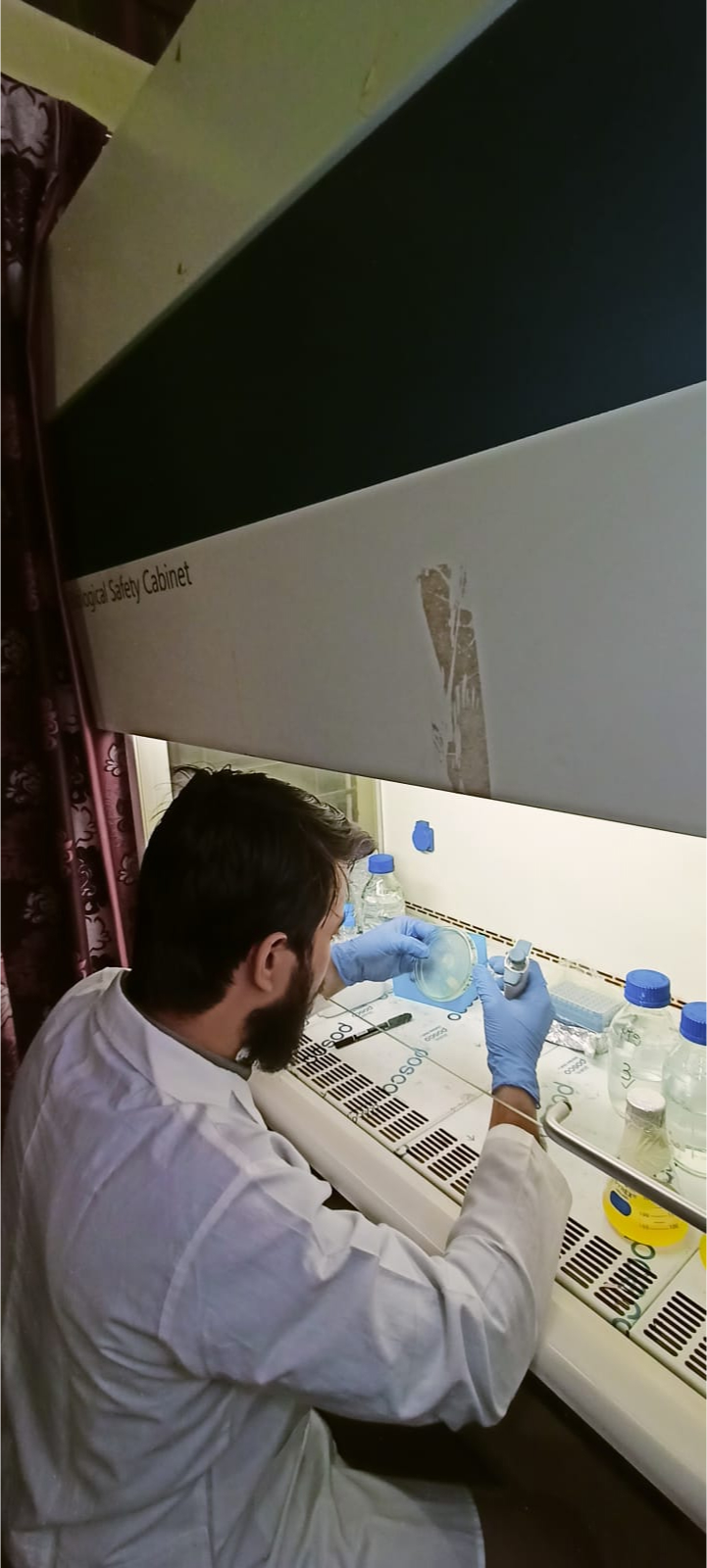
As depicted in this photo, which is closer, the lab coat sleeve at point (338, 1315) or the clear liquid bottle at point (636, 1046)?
the lab coat sleeve at point (338, 1315)

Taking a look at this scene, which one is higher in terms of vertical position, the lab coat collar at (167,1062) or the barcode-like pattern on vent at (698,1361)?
the lab coat collar at (167,1062)

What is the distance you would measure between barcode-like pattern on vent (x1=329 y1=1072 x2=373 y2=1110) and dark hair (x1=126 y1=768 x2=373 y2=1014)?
1.14 ft

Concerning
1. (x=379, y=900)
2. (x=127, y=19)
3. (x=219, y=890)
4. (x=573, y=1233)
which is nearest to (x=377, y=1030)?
(x=379, y=900)

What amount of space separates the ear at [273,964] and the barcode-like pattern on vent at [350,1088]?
11.9 inches

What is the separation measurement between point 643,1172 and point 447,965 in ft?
1.54

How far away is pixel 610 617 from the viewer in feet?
1.55

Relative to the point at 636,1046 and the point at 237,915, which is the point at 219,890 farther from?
the point at 636,1046

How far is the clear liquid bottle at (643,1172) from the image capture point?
787 millimetres

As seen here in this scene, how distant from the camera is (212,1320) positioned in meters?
0.60

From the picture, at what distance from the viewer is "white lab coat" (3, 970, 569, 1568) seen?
23.7 inches

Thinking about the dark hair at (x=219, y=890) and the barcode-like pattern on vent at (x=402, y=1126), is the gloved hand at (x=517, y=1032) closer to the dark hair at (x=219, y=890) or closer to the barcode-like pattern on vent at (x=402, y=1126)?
the barcode-like pattern on vent at (x=402, y=1126)

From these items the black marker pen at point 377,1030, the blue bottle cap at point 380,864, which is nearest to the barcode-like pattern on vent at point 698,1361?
the black marker pen at point 377,1030

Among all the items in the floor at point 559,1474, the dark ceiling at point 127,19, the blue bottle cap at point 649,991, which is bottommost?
the floor at point 559,1474

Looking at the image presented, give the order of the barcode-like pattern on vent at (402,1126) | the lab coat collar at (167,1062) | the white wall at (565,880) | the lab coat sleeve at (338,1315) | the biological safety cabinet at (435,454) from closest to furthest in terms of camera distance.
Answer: the biological safety cabinet at (435,454)
the lab coat sleeve at (338,1315)
the lab coat collar at (167,1062)
the barcode-like pattern on vent at (402,1126)
the white wall at (565,880)
